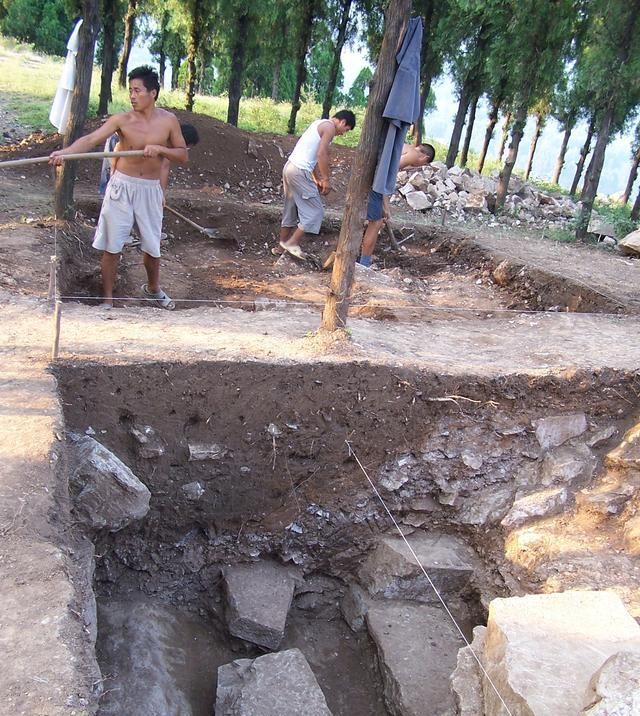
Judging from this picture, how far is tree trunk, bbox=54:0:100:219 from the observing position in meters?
7.14

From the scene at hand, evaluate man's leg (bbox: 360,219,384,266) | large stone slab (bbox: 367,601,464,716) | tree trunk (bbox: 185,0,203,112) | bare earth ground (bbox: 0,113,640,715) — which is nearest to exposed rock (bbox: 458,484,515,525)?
large stone slab (bbox: 367,601,464,716)

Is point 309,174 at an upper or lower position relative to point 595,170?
lower

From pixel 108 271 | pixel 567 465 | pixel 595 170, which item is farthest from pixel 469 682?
pixel 595 170

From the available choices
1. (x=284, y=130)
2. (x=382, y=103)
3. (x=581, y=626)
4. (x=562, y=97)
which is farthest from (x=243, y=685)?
(x=562, y=97)

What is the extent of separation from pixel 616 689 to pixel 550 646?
63 centimetres

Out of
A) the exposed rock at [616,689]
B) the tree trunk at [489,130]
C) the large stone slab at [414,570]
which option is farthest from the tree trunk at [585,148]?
the exposed rock at [616,689]

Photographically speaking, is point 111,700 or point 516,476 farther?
point 516,476

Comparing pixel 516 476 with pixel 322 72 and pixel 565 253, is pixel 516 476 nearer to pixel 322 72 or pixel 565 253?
pixel 565 253

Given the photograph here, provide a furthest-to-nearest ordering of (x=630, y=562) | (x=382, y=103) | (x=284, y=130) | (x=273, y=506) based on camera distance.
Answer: (x=284, y=130) < (x=273, y=506) < (x=382, y=103) < (x=630, y=562)

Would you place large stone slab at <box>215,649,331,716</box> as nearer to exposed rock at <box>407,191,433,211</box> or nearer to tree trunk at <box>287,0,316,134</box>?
exposed rock at <box>407,191,433,211</box>

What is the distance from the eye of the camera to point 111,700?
3.27m

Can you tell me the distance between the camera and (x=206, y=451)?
4457 millimetres

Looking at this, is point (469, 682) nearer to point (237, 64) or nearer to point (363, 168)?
point (363, 168)

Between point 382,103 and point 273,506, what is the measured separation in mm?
3058
